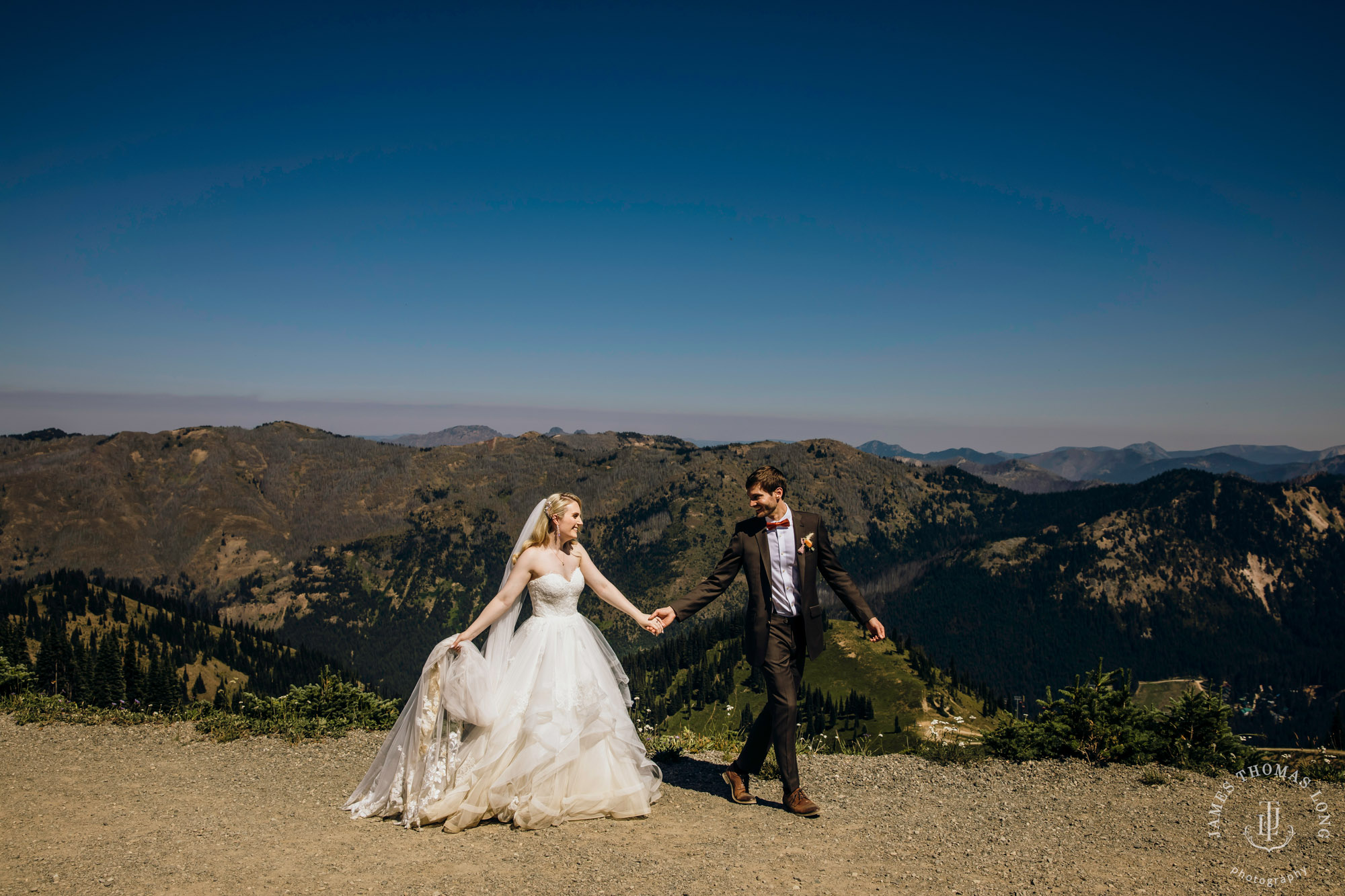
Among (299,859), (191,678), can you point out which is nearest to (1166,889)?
(299,859)

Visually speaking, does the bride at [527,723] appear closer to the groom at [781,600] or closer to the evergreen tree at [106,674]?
the groom at [781,600]

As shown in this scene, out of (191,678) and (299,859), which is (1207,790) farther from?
(191,678)

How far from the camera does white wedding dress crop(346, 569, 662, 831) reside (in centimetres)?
816

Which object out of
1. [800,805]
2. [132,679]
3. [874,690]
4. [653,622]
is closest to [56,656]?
[132,679]

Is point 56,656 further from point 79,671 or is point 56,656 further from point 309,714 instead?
point 309,714

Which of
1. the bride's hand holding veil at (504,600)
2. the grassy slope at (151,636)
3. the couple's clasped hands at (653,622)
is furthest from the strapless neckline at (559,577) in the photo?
the grassy slope at (151,636)

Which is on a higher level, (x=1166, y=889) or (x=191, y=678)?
(x=1166, y=889)

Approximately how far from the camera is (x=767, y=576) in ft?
28.0

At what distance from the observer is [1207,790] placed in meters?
9.08

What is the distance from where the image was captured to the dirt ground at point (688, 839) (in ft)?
21.6

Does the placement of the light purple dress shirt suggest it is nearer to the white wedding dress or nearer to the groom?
the groom

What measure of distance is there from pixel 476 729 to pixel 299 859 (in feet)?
7.15

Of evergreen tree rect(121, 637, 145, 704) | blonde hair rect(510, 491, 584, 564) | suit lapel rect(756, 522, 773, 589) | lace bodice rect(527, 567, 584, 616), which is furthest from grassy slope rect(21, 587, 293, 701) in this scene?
suit lapel rect(756, 522, 773, 589)

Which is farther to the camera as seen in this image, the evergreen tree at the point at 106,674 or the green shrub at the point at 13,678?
the evergreen tree at the point at 106,674
